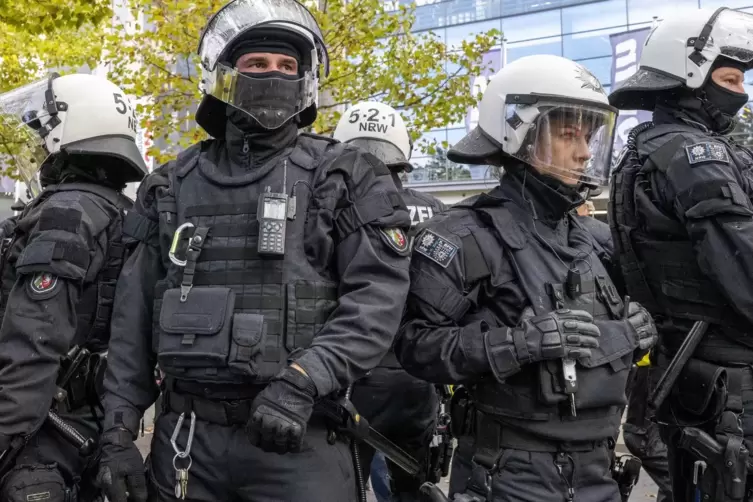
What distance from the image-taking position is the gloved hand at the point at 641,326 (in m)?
2.67

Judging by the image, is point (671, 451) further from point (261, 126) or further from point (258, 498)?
point (261, 126)

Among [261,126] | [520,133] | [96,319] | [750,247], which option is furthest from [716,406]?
[96,319]

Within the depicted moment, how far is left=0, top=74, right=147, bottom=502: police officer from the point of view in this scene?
2910 mm

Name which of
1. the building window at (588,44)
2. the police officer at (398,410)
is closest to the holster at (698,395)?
the police officer at (398,410)

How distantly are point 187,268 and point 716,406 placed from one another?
233cm

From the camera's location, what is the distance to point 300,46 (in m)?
2.83

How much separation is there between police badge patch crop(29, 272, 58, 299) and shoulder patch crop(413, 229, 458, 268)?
145 centimetres

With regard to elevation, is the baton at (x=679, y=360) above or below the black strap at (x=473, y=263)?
below

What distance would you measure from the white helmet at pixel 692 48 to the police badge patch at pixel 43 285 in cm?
291

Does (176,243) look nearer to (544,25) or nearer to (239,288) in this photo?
(239,288)

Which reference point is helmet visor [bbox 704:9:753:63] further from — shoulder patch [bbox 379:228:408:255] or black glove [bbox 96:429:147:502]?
black glove [bbox 96:429:147:502]

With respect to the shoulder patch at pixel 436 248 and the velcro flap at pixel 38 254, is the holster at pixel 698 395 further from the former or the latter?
the velcro flap at pixel 38 254

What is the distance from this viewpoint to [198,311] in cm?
248

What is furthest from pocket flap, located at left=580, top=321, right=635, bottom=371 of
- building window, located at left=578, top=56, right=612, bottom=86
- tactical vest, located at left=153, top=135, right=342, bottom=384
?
building window, located at left=578, top=56, right=612, bottom=86
